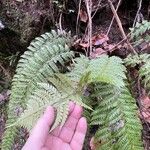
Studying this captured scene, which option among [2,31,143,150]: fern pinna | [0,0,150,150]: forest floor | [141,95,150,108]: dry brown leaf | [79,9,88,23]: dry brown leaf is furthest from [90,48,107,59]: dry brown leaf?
[141,95,150,108]: dry brown leaf

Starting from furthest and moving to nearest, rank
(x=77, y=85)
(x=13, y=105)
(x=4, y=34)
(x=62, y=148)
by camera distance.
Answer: (x=4, y=34)
(x=13, y=105)
(x=77, y=85)
(x=62, y=148)

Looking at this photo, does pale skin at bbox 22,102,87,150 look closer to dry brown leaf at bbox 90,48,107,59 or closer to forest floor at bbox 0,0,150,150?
dry brown leaf at bbox 90,48,107,59

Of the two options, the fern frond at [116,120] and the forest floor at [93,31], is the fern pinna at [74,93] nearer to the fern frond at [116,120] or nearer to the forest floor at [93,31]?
the fern frond at [116,120]

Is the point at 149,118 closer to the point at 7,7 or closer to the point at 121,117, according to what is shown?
the point at 121,117

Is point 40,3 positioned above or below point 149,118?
above

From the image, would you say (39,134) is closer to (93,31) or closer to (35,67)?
(35,67)

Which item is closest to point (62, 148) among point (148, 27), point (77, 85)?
point (77, 85)

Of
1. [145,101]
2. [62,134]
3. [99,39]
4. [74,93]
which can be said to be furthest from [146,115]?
[62,134]

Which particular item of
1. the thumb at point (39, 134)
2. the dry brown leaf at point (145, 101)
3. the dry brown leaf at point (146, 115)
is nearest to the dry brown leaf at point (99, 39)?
the dry brown leaf at point (145, 101)
